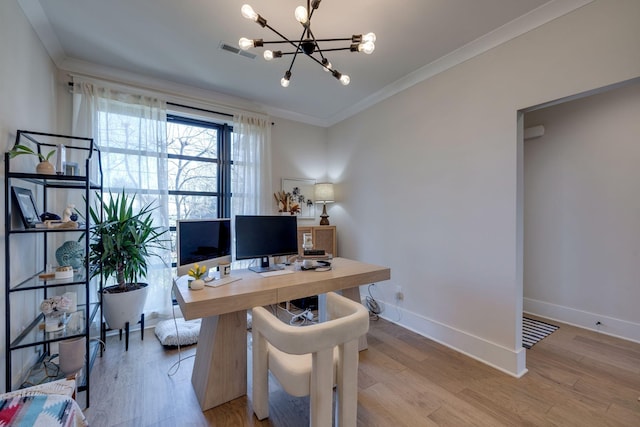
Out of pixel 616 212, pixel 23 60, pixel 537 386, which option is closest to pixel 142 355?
pixel 23 60

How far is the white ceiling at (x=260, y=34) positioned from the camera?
1.86 meters

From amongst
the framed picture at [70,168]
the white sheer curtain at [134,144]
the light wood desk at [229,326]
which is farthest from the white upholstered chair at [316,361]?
the white sheer curtain at [134,144]

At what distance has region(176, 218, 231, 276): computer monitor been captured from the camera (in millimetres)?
1773

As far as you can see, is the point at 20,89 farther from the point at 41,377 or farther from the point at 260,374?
the point at 260,374

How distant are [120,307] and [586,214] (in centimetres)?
481

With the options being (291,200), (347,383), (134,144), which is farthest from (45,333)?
(291,200)

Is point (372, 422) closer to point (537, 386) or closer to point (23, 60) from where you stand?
point (537, 386)

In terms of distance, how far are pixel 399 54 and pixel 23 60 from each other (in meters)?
2.92

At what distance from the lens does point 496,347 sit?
2.13 meters

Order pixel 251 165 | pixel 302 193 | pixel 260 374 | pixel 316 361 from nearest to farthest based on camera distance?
pixel 316 361 → pixel 260 374 → pixel 251 165 → pixel 302 193

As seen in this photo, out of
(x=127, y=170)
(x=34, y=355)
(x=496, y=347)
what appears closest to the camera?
(x=34, y=355)

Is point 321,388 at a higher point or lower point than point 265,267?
lower

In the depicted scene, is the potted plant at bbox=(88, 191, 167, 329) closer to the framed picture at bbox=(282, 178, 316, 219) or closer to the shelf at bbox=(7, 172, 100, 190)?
the shelf at bbox=(7, 172, 100, 190)

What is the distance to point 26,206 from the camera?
174 cm
